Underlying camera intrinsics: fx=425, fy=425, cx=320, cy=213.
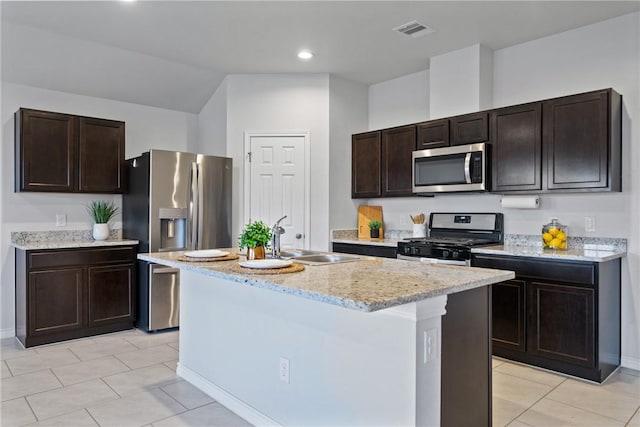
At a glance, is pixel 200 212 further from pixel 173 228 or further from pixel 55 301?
pixel 55 301

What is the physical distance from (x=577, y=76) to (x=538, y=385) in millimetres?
2530

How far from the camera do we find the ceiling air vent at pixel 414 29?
3555 mm

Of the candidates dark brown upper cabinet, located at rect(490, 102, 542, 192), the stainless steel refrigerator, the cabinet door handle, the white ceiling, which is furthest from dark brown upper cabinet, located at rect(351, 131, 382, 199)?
the cabinet door handle

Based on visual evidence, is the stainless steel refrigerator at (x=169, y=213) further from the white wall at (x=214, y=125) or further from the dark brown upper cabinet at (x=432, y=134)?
the dark brown upper cabinet at (x=432, y=134)

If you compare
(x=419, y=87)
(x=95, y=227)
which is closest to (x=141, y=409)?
(x=95, y=227)

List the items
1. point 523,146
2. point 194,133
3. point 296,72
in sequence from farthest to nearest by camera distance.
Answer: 1. point 194,133
2. point 296,72
3. point 523,146

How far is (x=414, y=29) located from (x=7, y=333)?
4.70 meters

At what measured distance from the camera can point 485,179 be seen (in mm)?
3732

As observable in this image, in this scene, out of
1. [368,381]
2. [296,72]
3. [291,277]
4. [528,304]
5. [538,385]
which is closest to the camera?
[368,381]

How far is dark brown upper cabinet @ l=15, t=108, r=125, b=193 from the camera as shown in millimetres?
3943

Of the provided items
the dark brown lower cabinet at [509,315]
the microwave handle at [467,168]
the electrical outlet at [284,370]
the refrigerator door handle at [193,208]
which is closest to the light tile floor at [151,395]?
the dark brown lower cabinet at [509,315]

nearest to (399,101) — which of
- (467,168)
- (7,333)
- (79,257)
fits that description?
(467,168)

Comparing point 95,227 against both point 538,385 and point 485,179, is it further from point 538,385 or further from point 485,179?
point 538,385

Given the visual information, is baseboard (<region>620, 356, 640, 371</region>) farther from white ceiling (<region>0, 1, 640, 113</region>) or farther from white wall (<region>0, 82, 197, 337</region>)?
white wall (<region>0, 82, 197, 337</region>)
